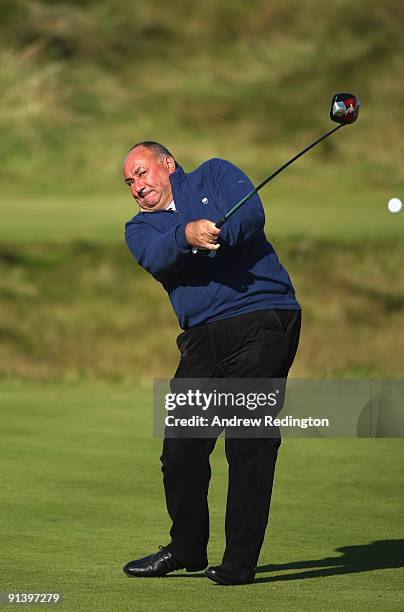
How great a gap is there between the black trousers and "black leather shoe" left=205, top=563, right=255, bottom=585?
24 millimetres

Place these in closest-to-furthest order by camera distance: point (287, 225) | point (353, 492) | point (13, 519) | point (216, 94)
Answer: point (13, 519) < point (353, 492) < point (287, 225) < point (216, 94)

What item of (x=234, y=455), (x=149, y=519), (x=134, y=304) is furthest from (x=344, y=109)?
(x=134, y=304)

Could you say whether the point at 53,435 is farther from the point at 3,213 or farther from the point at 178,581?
the point at 3,213

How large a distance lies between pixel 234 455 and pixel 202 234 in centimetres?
82

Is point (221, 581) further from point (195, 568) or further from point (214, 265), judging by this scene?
point (214, 265)

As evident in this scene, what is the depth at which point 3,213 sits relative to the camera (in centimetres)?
2914

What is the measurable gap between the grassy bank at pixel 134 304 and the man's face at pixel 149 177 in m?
15.1

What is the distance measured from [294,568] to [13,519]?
55.9 inches

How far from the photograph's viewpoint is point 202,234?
5086 millimetres

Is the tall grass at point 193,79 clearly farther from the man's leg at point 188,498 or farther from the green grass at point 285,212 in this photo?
the man's leg at point 188,498

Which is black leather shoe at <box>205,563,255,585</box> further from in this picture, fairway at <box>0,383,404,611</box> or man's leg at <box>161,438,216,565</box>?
man's leg at <box>161,438,216,565</box>

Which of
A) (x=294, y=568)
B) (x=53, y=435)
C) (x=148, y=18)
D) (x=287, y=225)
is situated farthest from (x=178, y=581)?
(x=148, y=18)

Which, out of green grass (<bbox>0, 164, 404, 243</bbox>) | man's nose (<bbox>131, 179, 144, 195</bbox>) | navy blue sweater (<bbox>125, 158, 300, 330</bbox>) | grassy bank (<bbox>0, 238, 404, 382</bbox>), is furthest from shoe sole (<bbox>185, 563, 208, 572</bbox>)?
green grass (<bbox>0, 164, 404, 243</bbox>)

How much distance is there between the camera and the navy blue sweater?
536 cm
